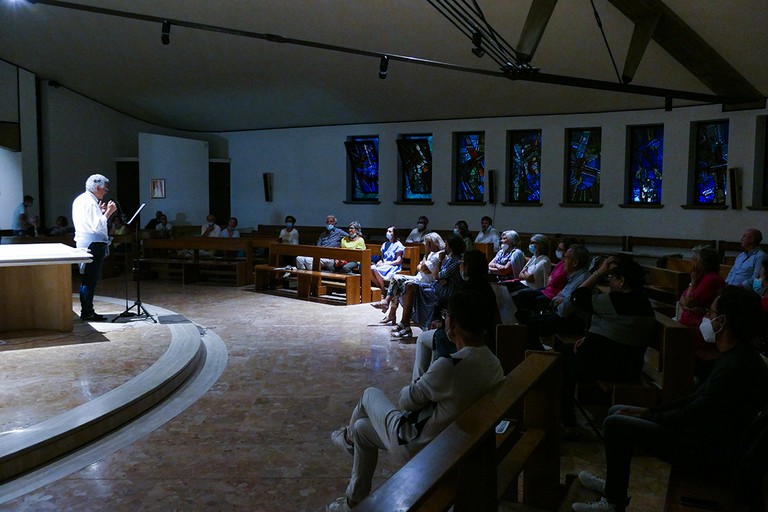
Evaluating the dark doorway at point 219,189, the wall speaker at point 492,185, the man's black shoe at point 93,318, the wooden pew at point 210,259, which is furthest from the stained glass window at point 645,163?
the dark doorway at point 219,189

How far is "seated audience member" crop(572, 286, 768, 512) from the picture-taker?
2383 mm

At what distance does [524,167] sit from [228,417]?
32.0ft

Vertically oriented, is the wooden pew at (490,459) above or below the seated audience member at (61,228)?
below

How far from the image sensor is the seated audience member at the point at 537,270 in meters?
6.72

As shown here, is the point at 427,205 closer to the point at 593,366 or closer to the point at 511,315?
the point at 511,315

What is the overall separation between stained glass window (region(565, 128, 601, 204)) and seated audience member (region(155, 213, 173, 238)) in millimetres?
7475

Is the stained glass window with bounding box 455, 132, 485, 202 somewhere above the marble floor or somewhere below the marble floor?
above

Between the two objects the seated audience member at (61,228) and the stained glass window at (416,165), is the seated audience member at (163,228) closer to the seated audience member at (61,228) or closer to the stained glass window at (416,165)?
the seated audience member at (61,228)

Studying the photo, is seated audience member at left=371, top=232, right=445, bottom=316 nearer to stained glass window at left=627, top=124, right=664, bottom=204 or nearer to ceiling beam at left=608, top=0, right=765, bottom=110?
ceiling beam at left=608, top=0, right=765, bottom=110

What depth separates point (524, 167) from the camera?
41.9ft

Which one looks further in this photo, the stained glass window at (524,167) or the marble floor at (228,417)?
the stained glass window at (524,167)

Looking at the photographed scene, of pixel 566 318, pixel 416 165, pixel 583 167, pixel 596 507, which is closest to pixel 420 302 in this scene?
pixel 566 318

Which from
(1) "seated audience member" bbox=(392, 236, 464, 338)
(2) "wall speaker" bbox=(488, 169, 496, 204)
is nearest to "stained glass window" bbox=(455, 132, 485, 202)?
(2) "wall speaker" bbox=(488, 169, 496, 204)

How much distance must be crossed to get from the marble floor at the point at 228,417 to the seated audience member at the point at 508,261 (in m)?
1.78
